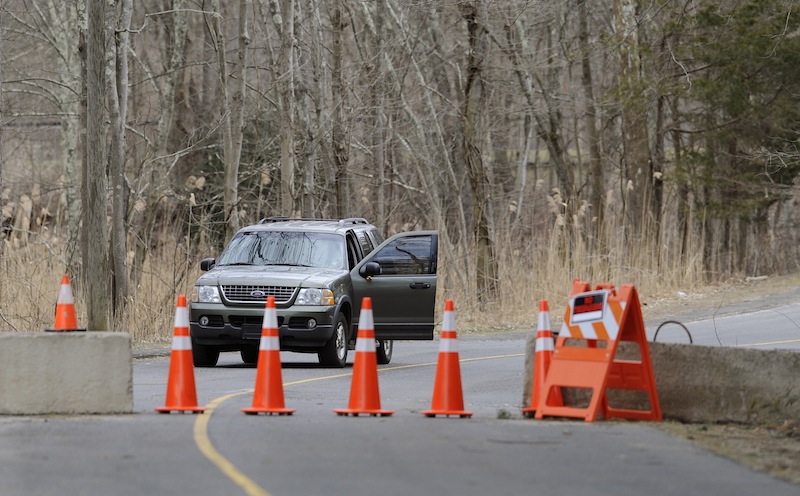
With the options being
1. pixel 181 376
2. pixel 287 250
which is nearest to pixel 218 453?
pixel 181 376

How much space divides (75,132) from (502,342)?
→ 14730 mm

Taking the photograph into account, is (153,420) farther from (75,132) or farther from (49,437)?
(75,132)

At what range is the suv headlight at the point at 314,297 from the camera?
1784 centimetres

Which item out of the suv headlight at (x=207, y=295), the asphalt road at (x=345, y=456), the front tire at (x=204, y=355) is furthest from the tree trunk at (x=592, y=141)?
the asphalt road at (x=345, y=456)

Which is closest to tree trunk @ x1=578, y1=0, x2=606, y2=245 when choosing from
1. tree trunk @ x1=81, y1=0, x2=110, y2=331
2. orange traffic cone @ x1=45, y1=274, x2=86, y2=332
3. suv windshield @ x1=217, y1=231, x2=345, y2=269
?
suv windshield @ x1=217, y1=231, x2=345, y2=269

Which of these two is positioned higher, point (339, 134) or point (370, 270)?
point (339, 134)

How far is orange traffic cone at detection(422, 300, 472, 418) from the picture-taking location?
11977 millimetres

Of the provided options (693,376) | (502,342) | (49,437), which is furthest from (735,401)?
(502,342)

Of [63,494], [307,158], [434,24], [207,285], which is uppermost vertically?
[434,24]

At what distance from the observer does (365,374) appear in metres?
12.1

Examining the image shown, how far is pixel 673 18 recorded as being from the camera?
119ft

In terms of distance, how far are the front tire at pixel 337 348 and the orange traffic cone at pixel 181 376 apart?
5703 mm

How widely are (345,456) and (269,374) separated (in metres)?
2.60

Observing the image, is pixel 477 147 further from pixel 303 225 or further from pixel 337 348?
pixel 337 348
